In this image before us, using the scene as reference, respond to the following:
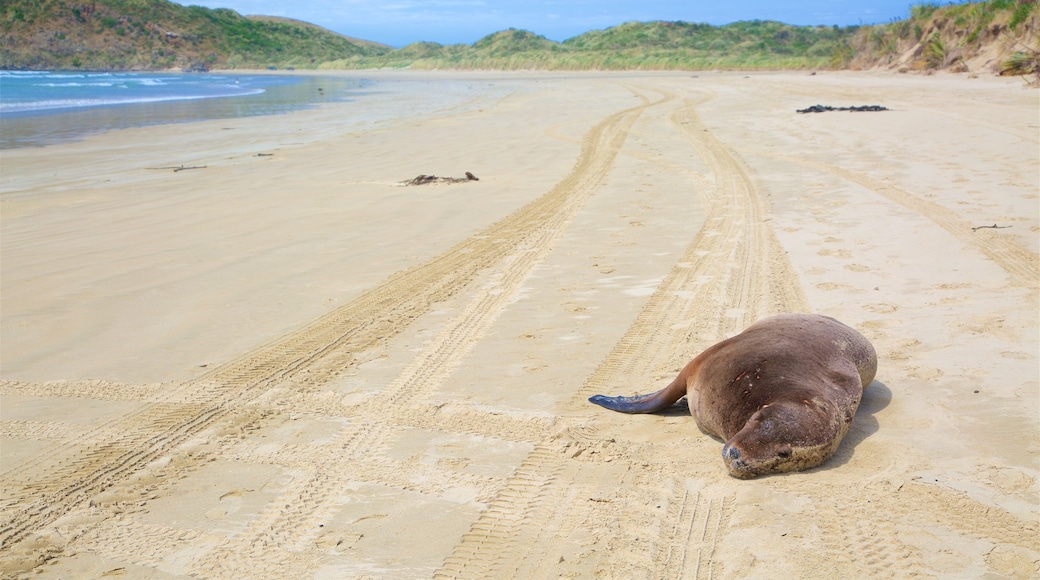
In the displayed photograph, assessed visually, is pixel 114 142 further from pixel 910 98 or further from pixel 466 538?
pixel 910 98

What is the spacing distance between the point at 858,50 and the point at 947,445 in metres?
39.2

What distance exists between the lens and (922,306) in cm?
538

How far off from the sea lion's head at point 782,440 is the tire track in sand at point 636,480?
0.71 feet

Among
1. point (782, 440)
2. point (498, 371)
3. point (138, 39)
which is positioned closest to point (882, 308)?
point (782, 440)

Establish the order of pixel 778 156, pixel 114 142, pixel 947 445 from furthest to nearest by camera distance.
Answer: pixel 114 142, pixel 778 156, pixel 947 445

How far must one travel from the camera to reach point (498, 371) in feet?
15.2

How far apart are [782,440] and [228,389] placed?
2.93 meters

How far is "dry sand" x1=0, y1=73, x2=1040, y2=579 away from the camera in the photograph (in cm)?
300

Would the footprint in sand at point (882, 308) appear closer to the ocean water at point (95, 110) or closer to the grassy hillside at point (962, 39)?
the ocean water at point (95, 110)

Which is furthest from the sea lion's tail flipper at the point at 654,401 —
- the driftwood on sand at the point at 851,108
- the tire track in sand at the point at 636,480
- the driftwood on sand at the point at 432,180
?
the driftwood on sand at the point at 851,108


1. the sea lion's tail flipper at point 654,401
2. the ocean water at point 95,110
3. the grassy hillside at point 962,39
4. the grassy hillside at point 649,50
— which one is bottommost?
the sea lion's tail flipper at point 654,401

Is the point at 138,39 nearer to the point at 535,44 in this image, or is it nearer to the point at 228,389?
the point at 535,44

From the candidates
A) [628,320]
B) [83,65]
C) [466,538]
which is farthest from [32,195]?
[83,65]

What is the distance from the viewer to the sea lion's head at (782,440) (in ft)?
10.9
